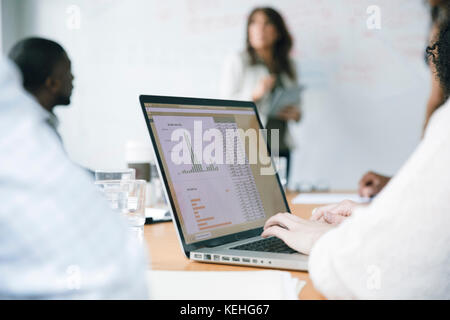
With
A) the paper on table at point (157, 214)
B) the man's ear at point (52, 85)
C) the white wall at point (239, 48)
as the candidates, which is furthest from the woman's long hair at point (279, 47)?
the paper on table at point (157, 214)

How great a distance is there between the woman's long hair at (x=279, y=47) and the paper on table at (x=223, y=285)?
2.36 m

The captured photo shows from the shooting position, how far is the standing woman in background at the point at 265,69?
9.06 ft

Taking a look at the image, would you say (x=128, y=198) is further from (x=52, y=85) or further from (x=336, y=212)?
(x=52, y=85)

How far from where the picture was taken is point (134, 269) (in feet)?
1.12

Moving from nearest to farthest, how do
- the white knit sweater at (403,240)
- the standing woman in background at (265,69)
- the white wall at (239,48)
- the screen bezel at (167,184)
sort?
the white knit sweater at (403,240)
the screen bezel at (167,184)
the standing woman in background at (265,69)
the white wall at (239,48)

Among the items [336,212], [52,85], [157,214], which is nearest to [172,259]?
[336,212]

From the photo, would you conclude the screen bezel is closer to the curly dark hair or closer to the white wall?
the curly dark hair

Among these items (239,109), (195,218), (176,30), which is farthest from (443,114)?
(176,30)

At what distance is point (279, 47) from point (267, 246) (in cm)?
232

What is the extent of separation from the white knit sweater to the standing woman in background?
7.39 feet

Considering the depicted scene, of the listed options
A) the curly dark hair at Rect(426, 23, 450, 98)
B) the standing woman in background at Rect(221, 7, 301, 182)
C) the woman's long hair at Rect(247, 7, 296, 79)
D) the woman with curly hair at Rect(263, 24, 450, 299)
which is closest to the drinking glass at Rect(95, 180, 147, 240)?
the woman with curly hair at Rect(263, 24, 450, 299)

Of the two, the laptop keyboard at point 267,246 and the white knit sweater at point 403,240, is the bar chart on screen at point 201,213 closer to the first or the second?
the laptop keyboard at point 267,246

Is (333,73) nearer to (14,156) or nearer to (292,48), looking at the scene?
(292,48)
